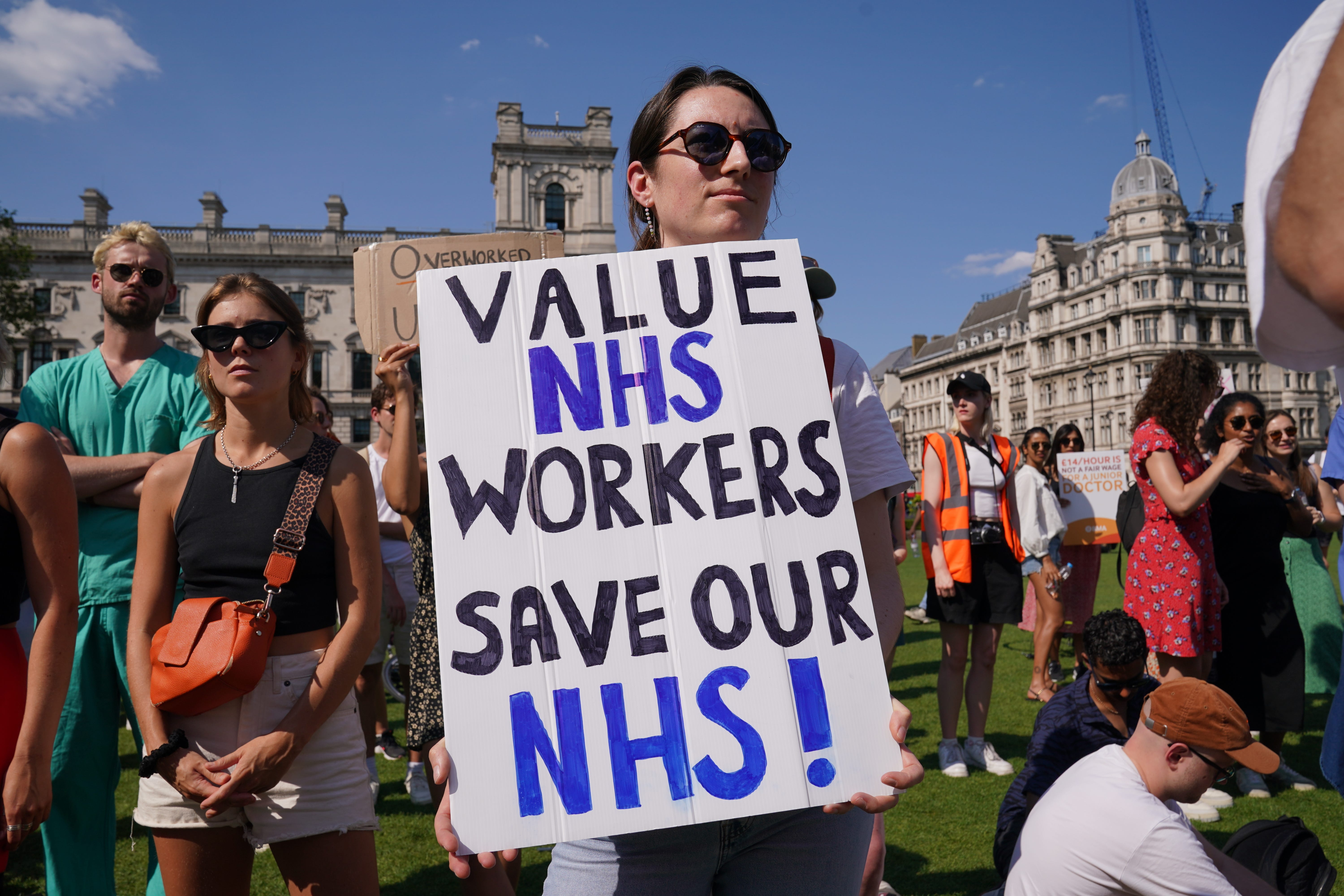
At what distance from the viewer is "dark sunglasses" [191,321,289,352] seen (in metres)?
2.21

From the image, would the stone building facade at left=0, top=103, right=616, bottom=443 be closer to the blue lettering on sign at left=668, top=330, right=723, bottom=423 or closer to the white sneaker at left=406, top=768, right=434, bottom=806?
the white sneaker at left=406, top=768, right=434, bottom=806

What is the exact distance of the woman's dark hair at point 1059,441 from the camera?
805cm

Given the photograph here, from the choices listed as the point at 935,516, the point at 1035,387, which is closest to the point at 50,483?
the point at 935,516

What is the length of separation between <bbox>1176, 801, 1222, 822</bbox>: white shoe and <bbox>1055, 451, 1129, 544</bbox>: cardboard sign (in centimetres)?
343

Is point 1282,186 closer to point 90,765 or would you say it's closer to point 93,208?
point 90,765

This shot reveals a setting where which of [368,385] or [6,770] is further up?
[368,385]

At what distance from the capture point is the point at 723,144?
166cm

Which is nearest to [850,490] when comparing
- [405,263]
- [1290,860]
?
[405,263]

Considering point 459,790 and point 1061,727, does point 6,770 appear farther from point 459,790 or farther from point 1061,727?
point 1061,727

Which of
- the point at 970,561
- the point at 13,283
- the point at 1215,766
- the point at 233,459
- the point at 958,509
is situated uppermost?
the point at 13,283

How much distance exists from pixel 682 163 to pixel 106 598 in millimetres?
2450

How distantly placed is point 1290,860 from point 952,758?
216cm

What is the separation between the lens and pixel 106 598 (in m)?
2.85

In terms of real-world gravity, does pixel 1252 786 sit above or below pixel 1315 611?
below
